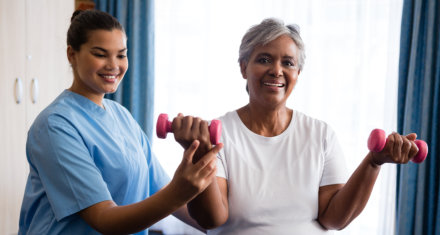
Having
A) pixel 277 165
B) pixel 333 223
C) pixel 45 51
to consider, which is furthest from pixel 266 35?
pixel 45 51

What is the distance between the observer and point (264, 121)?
1352 mm

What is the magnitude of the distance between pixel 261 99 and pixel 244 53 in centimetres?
17

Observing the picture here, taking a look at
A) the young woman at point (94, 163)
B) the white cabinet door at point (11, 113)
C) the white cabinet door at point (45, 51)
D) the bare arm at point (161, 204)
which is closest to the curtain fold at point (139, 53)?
the white cabinet door at point (45, 51)

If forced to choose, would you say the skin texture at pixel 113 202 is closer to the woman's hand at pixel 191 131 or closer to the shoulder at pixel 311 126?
the woman's hand at pixel 191 131

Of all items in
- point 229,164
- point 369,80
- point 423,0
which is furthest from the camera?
point 369,80

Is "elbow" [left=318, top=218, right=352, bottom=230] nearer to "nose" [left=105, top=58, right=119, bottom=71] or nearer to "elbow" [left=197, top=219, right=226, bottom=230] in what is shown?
"elbow" [left=197, top=219, right=226, bottom=230]

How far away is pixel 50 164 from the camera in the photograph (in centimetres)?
101

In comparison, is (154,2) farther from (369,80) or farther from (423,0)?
(423,0)

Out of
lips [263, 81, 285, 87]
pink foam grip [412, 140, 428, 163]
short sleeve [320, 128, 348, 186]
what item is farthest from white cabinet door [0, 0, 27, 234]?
pink foam grip [412, 140, 428, 163]

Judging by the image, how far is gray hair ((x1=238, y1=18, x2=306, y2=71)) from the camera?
1.26m

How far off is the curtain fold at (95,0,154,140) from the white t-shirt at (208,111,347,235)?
1.81 meters

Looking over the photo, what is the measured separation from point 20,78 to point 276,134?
57.1 inches

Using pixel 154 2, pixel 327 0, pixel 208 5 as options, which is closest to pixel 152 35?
pixel 154 2

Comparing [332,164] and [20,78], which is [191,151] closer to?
[332,164]
